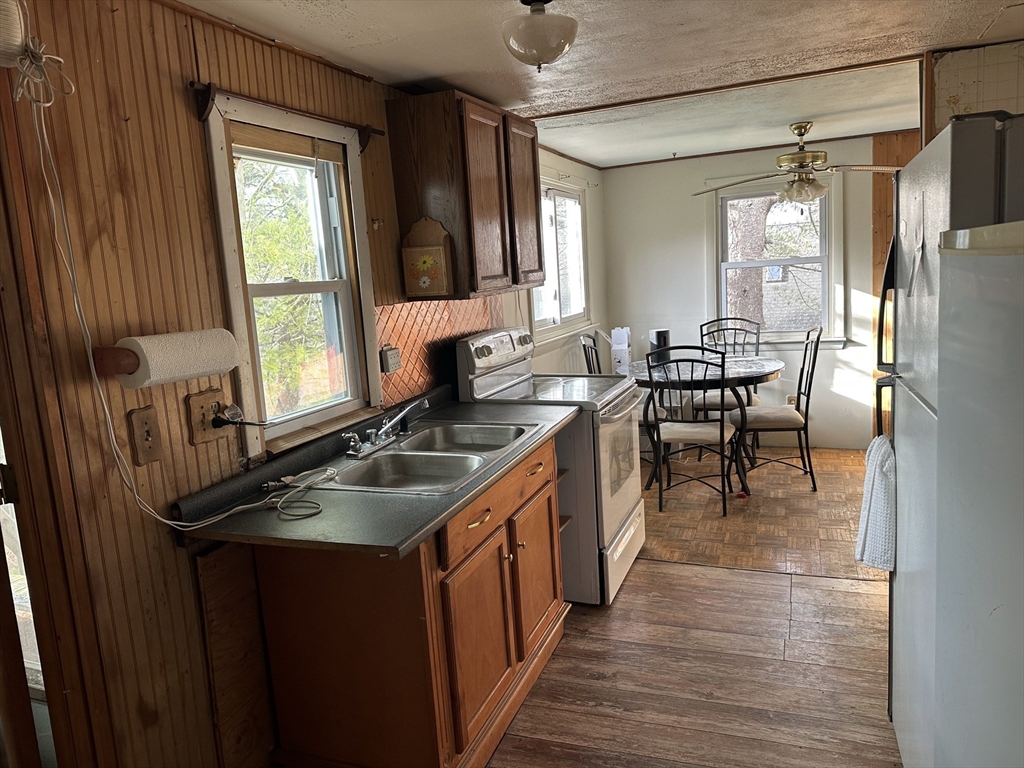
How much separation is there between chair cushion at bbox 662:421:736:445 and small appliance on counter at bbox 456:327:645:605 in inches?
32.2

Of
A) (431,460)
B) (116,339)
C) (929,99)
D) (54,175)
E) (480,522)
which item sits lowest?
(480,522)

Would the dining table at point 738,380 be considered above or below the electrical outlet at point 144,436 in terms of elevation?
below

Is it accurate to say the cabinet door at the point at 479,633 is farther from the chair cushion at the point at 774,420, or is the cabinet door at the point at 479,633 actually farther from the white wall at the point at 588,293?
the chair cushion at the point at 774,420

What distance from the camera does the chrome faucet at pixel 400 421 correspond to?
8.59 feet

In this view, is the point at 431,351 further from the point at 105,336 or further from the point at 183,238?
the point at 105,336

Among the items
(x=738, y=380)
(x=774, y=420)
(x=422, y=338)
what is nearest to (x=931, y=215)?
(x=422, y=338)

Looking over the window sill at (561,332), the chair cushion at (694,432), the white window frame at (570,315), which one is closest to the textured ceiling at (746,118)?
the white window frame at (570,315)

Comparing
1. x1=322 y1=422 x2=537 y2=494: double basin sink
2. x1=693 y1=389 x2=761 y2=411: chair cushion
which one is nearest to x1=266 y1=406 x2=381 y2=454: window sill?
x1=322 y1=422 x2=537 y2=494: double basin sink

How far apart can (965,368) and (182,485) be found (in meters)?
1.76

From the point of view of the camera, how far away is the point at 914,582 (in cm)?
181

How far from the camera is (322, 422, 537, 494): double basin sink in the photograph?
7.59 feet

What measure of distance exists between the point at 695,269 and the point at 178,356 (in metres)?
4.79

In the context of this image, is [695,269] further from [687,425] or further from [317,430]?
[317,430]

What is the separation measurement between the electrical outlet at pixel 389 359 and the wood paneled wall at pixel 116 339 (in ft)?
2.64
